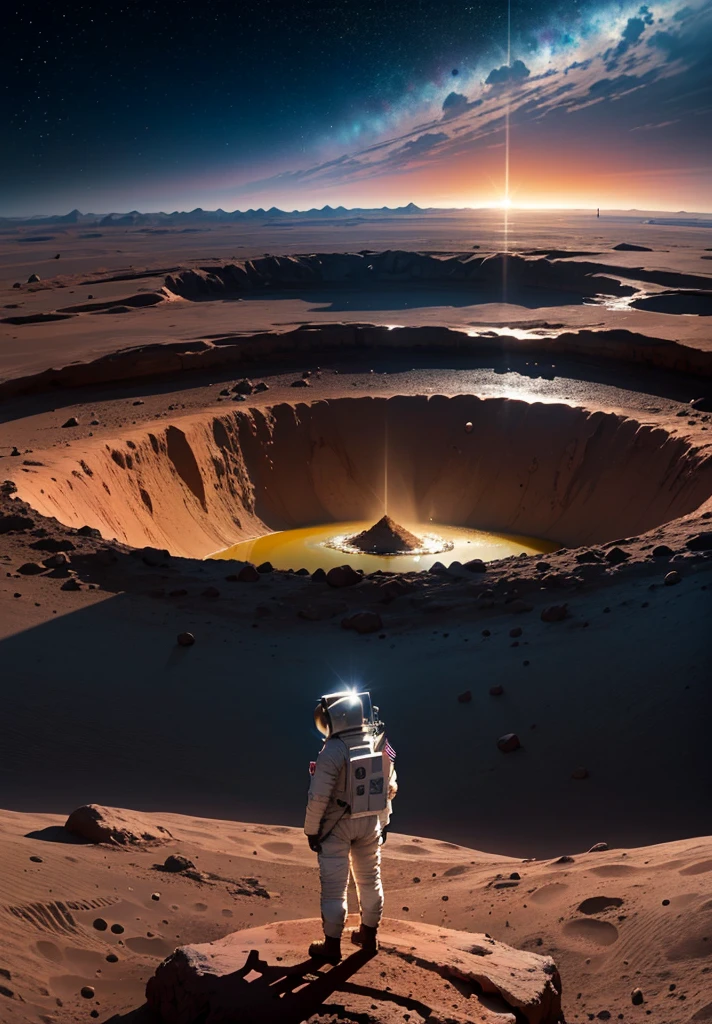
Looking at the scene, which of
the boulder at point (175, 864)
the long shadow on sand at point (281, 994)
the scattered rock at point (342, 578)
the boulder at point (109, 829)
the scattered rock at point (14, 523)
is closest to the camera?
the long shadow on sand at point (281, 994)

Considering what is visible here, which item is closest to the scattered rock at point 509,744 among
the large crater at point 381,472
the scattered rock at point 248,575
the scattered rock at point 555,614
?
the scattered rock at point 555,614

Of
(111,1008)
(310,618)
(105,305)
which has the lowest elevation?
(111,1008)

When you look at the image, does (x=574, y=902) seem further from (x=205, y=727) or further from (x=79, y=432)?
(x=79, y=432)

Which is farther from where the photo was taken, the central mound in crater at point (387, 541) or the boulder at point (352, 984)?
the central mound in crater at point (387, 541)

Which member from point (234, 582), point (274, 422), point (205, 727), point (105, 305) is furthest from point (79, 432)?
point (105, 305)

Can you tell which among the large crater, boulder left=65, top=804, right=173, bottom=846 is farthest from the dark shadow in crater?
boulder left=65, top=804, right=173, bottom=846

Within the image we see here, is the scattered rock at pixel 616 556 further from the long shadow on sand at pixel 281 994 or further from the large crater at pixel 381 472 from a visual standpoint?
the long shadow on sand at pixel 281 994

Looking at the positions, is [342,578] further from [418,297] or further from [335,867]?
[418,297]
